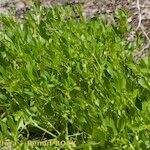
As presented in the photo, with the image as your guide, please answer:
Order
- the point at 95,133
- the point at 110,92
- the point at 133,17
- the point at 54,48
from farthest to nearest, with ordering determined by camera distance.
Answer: the point at 133,17
the point at 54,48
the point at 110,92
the point at 95,133

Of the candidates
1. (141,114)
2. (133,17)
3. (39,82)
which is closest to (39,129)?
(39,82)

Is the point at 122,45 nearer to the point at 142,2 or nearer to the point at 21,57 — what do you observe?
the point at 21,57

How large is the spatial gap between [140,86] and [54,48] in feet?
1.53

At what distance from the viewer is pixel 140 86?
212 centimetres

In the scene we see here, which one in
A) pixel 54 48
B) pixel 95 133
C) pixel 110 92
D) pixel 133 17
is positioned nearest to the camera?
pixel 95 133

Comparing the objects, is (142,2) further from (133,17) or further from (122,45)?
(122,45)

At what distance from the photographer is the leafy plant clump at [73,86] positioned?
6.46 ft

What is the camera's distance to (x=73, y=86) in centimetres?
219

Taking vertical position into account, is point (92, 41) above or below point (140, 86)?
above

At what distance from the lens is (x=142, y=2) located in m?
3.33

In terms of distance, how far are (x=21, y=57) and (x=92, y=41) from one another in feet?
1.13

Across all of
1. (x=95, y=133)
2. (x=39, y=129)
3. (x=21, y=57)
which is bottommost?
(x=95, y=133)

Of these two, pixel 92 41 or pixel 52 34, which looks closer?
pixel 92 41

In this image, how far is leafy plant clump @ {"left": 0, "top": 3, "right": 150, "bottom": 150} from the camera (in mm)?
1968
